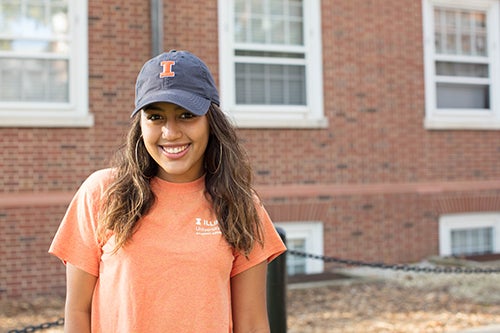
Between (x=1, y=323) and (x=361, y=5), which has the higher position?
(x=361, y=5)

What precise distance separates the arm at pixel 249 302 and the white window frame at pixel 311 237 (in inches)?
252

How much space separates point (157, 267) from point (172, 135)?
16.7 inches

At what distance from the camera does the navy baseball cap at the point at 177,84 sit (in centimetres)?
182

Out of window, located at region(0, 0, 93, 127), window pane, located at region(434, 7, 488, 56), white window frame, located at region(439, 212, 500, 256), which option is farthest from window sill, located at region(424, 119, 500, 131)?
window, located at region(0, 0, 93, 127)

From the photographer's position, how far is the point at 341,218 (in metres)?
8.59

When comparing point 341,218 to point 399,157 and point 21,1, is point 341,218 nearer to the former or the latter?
point 399,157

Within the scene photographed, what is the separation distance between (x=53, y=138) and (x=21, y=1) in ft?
6.10

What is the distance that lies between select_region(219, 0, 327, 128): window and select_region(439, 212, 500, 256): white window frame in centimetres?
266

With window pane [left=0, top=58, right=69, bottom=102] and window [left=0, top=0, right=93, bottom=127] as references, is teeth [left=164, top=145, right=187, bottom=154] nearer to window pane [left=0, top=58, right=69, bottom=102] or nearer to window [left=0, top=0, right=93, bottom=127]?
window [left=0, top=0, right=93, bottom=127]

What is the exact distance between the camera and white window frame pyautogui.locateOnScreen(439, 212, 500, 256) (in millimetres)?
9188

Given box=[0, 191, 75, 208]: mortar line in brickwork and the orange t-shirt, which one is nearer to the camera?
the orange t-shirt

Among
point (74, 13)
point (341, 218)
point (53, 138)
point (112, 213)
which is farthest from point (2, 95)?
point (112, 213)

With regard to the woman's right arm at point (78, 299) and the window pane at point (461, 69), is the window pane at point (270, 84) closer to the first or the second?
the window pane at point (461, 69)

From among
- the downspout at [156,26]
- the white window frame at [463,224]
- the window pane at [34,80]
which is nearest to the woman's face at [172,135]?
the downspout at [156,26]
